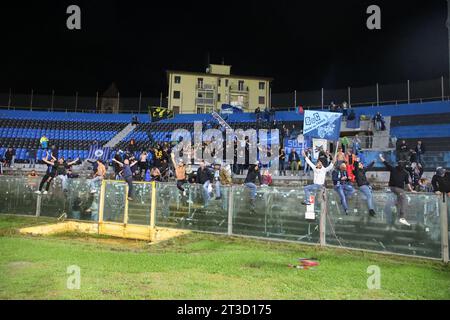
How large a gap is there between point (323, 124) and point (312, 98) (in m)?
24.0

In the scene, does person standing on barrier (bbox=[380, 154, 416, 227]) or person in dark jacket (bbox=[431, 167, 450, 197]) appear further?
person in dark jacket (bbox=[431, 167, 450, 197])

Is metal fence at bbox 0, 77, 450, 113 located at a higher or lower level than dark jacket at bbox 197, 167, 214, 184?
higher

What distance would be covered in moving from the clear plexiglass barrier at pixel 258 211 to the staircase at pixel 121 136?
19.1m

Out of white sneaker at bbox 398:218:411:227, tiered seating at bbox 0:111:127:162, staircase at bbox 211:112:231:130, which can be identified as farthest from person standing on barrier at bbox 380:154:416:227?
tiered seating at bbox 0:111:127:162

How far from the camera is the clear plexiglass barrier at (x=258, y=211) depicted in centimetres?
882

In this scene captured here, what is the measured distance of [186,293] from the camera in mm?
5984

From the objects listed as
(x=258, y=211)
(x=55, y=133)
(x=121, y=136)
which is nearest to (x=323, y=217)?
(x=258, y=211)

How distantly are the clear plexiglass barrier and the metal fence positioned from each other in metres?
26.0

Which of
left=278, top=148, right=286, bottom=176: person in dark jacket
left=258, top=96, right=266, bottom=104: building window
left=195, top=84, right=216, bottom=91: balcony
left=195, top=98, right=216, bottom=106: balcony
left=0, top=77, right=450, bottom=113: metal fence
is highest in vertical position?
left=195, top=84, right=216, bottom=91: balcony

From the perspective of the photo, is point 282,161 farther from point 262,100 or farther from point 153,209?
point 262,100

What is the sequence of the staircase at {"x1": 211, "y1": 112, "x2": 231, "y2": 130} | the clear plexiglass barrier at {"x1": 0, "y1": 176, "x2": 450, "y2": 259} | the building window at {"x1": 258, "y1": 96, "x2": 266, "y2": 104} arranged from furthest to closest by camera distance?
1. the building window at {"x1": 258, "y1": 96, "x2": 266, "y2": 104}
2. the staircase at {"x1": 211, "y1": 112, "x2": 231, "y2": 130}
3. the clear plexiglass barrier at {"x1": 0, "y1": 176, "x2": 450, "y2": 259}

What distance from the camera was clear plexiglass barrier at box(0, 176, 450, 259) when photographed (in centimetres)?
882

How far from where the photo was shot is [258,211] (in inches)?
443

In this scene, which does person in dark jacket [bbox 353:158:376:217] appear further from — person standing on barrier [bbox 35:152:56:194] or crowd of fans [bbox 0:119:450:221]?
person standing on barrier [bbox 35:152:56:194]
